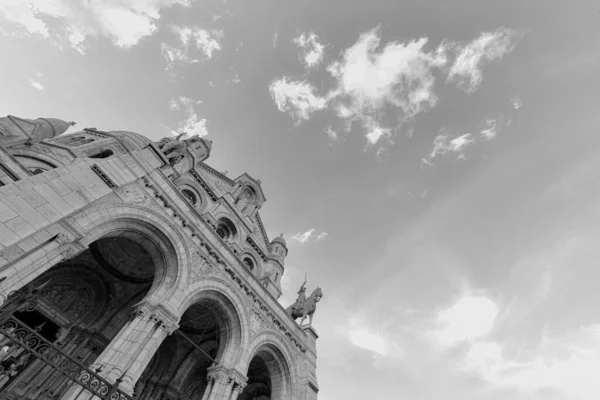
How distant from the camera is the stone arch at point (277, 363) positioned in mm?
15117

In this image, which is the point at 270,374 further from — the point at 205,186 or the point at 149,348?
the point at 205,186

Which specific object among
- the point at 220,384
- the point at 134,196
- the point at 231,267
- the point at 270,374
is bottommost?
the point at 220,384

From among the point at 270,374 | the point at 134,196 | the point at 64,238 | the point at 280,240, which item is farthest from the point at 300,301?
the point at 64,238

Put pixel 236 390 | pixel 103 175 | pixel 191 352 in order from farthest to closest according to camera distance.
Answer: pixel 191 352 → pixel 236 390 → pixel 103 175

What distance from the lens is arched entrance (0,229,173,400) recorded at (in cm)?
1241

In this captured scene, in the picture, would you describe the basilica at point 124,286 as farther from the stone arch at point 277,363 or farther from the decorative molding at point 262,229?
the decorative molding at point 262,229

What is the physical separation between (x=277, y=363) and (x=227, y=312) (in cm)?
422

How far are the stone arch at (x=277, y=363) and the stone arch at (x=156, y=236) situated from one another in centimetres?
539

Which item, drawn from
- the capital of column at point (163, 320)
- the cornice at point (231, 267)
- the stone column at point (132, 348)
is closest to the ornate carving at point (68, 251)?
the stone column at point (132, 348)

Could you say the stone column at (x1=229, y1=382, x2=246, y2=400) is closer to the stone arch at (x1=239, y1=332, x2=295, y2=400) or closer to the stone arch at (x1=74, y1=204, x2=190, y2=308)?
the stone arch at (x1=239, y1=332, x2=295, y2=400)

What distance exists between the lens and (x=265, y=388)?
56.1 feet

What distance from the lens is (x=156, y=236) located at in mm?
12148

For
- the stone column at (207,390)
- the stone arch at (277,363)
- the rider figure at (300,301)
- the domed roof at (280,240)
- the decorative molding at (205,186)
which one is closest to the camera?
the stone column at (207,390)

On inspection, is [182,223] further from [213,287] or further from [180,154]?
[180,154]
